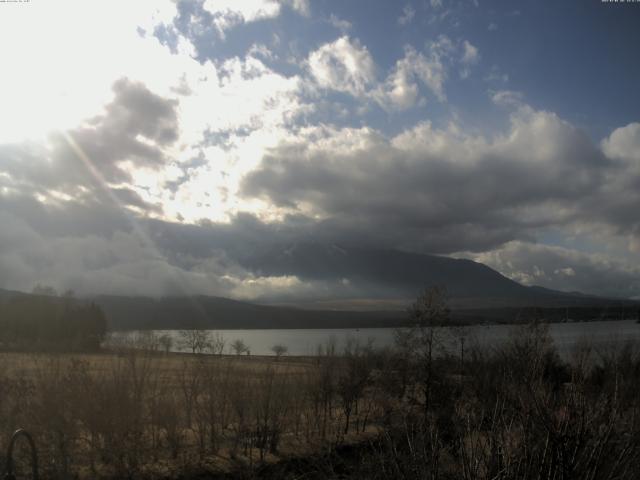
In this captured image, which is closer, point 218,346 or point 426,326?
point 426,326

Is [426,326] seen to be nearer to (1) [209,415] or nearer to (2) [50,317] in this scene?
(1) [209,415]

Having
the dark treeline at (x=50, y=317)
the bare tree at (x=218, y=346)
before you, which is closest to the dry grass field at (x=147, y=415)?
the bare tree at (x=218, y=346)

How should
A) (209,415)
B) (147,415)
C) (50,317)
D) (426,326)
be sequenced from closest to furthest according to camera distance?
1. (147,415)
2. (209,415)
3. (426,326)
4. (50,317)

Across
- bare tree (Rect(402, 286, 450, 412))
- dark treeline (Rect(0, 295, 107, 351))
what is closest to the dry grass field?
bare tree (Rect(402, 286, 450, 412))

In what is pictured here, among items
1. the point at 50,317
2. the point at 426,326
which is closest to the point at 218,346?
the point at 426,326

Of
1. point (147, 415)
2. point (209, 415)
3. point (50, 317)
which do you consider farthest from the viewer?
point (50, 317)

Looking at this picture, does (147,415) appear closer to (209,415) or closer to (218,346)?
(209,415)

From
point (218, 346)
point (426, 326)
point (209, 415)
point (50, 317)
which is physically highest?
point (426, 326)

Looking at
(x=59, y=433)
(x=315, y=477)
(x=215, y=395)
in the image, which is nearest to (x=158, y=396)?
(x=215, y=395)

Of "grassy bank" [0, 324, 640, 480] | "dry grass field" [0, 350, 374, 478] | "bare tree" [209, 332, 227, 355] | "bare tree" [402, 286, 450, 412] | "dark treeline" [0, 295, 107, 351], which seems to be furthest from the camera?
"dark treeline" [0, 295, 107, 351]

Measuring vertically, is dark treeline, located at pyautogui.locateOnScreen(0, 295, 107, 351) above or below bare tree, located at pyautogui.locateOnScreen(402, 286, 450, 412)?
below

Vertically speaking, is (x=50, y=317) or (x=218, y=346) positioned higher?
(x=50, y=317)

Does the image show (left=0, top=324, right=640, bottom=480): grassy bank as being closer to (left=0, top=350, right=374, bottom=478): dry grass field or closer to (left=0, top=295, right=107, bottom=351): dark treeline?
(left=0, top=350, right=374, bottom=478): dry grass field

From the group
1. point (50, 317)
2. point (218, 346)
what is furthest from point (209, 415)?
point (50, 317)
